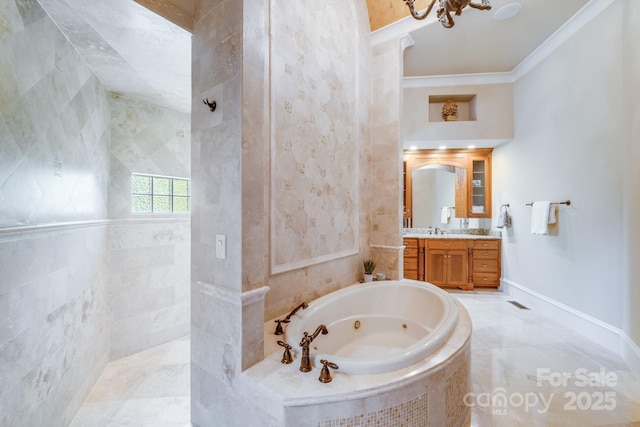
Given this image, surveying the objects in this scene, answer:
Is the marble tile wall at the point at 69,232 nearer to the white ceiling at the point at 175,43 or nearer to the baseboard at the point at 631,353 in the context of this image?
the white ceiling at the point at 175,43

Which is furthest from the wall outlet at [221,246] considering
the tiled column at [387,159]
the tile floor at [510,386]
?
the tiled column at [387,159]

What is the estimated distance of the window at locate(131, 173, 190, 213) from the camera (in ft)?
8.52

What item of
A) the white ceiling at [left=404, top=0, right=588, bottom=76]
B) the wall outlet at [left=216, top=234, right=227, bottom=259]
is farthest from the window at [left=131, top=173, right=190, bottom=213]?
the white ceiling at [left=404, top=0, right=588, bottom=76]

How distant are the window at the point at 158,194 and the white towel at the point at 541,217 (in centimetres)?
428

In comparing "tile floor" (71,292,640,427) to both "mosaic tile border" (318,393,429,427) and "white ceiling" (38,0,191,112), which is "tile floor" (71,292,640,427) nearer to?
"mosaic tile border" (318,393,429,427)

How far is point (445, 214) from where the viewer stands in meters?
4.84

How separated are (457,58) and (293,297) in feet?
12.4

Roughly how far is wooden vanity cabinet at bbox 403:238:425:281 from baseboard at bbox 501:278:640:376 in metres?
1.36

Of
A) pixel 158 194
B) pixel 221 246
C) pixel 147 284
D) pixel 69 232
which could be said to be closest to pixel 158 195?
pixel 158 194

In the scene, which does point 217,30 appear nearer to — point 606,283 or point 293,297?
point 293,297

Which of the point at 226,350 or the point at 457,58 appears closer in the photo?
the point at 226,350

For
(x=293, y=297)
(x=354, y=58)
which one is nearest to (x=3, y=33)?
(x=293, y=297)

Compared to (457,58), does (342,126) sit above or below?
below

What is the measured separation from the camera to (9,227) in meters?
1.25
